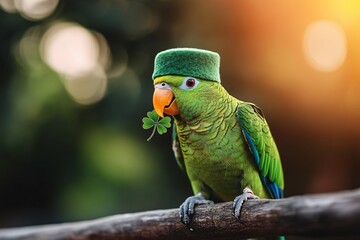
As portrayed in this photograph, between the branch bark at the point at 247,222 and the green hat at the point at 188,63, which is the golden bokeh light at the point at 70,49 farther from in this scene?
the green hat at the point at 188,63

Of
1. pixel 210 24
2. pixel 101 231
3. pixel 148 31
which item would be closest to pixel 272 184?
pixel 101 231

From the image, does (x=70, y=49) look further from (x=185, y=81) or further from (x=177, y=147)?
(x=185, y=81)

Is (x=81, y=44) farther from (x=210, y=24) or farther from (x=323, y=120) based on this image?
(x=323, y=120)

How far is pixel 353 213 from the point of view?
1.94 feet

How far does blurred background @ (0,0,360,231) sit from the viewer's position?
5.30ft

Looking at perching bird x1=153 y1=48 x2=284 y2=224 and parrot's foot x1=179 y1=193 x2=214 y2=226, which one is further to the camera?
parrot's foot x1=179 y1=193 x2=214 y2=226

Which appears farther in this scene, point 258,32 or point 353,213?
point 258,32

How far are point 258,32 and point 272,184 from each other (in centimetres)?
92

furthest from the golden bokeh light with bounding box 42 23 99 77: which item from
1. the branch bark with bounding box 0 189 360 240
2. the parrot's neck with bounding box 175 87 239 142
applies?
the parrot's neck with bounding box 175 87 239 142

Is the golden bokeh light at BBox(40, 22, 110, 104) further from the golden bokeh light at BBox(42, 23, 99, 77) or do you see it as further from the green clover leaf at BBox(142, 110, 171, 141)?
the green clover leaf at BBox(142, 110, 171, 141)

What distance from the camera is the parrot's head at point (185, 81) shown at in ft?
2.39

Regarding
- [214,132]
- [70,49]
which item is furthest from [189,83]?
[70,49]

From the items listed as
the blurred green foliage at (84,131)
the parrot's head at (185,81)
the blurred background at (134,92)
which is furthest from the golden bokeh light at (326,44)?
the blurred green foliage at (84,131)

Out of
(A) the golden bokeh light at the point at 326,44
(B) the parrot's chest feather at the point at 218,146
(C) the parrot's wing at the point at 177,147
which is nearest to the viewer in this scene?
(B) the parrot's chest feather at the point at 218,146
